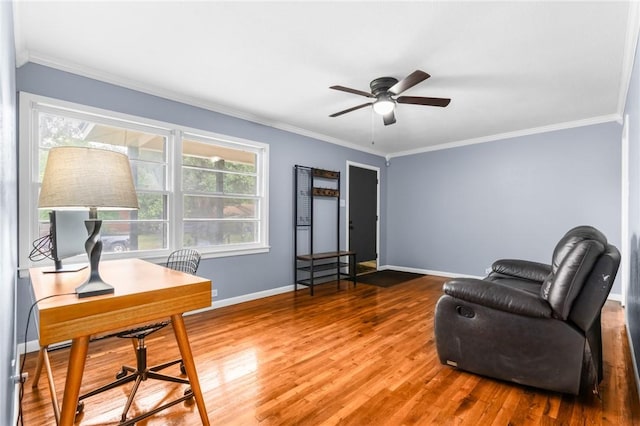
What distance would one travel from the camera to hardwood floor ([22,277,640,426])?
1810 millimetres

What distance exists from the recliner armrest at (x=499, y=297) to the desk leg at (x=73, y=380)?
2.13m

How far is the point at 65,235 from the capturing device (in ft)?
6.50

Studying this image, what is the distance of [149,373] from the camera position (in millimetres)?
1918

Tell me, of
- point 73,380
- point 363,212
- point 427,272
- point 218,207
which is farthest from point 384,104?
point 427,272

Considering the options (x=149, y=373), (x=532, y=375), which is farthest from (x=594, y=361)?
(x=149, y=373)

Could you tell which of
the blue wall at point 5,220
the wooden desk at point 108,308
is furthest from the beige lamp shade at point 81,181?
the wooden desk at point 108,308

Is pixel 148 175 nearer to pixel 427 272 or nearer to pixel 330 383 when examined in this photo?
pixel 330 383

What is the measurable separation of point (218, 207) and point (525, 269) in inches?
143

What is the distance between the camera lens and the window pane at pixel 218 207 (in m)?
3.78

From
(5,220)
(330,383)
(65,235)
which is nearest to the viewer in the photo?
(5,220)

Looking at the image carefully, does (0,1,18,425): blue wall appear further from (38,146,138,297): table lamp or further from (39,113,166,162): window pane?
(39,113,166,162): window pane

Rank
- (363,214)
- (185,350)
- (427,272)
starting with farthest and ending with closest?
(363,214)
(427,272)
(185,350)

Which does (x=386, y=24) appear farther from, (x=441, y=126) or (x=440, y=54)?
(x=441, y=126)

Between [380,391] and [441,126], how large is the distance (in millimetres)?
3896
